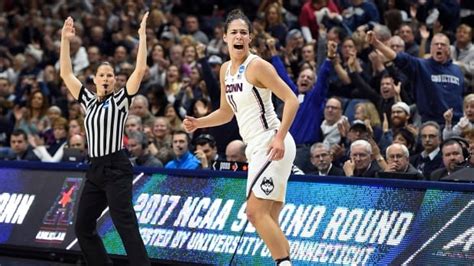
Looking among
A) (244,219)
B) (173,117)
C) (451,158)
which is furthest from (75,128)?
(451,158)

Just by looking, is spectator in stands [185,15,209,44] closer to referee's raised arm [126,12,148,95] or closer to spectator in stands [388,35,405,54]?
spectator in stands [388,35,405,54]

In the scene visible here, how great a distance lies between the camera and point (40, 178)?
38.6 feet

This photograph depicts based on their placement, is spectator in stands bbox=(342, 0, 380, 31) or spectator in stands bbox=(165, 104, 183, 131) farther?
spectator in stands bbox=(342, 0, 380, 31)

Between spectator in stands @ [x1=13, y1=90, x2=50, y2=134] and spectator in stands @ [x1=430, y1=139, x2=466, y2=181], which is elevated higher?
spectator in stands @ [x1=430, y1=139, x2=466, y2=181]

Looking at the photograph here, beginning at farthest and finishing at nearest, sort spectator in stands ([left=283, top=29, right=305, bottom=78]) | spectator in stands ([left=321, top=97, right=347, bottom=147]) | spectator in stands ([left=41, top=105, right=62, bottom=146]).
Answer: spectator in stands ([left=41, top=105, right=62, bottom=146]) < spectator in stands ([left=283, top=29, right=305, bottom=78]) < spectator in stands ([left=321, top=97, right=347, bottom=147])

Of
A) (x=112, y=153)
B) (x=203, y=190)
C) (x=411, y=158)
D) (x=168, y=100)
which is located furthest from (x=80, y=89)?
(x=168, y=100)

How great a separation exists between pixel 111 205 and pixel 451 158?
3.50m

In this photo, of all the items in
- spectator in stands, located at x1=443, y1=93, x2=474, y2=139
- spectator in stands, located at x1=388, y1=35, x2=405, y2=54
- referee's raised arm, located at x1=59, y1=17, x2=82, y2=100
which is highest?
referee's raised arm, located at x1=59, y1=17, x2=82, y2=100

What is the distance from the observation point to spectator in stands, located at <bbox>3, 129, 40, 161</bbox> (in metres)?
14.7

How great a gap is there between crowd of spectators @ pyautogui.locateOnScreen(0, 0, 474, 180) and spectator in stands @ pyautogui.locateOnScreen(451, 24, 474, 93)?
19mm

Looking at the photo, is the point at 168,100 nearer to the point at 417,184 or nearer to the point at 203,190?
the point at 203,190

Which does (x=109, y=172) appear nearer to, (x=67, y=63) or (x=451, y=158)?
(x=67, y=63)

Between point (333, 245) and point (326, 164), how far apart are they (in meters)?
2.13

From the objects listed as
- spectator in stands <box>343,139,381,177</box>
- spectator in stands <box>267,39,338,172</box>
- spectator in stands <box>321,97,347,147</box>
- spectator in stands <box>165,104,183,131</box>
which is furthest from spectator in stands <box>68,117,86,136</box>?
spectator in stands <box>343,139,381,177</box>
